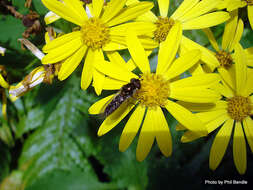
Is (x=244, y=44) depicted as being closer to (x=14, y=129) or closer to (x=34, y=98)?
(x=34, y=98)

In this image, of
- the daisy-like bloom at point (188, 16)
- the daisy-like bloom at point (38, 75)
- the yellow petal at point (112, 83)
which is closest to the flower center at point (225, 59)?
the daisy-like bloom at point (188, 16)

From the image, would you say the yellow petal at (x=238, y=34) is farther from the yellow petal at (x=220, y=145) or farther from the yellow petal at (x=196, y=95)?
the yellow petal at (x=220, y=145)

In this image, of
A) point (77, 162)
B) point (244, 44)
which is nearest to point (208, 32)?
point (244, 44)

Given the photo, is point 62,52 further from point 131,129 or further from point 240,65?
point 240,65

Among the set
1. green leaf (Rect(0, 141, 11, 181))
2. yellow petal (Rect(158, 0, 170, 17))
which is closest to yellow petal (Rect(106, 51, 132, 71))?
yellow petal (Rect(158, 0, 170, 17))

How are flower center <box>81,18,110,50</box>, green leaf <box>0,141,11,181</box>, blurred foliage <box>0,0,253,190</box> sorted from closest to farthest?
flower center <box>81,18,110,50</box> < blurred foliage <box>0,0,253,190</box> < green leaf <box>0,141,11,181</box>

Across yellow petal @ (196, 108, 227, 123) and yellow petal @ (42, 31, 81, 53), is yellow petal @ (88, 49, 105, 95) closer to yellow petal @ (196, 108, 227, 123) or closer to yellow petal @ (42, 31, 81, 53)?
yellow petal @ (42, 31, 81, 53)
